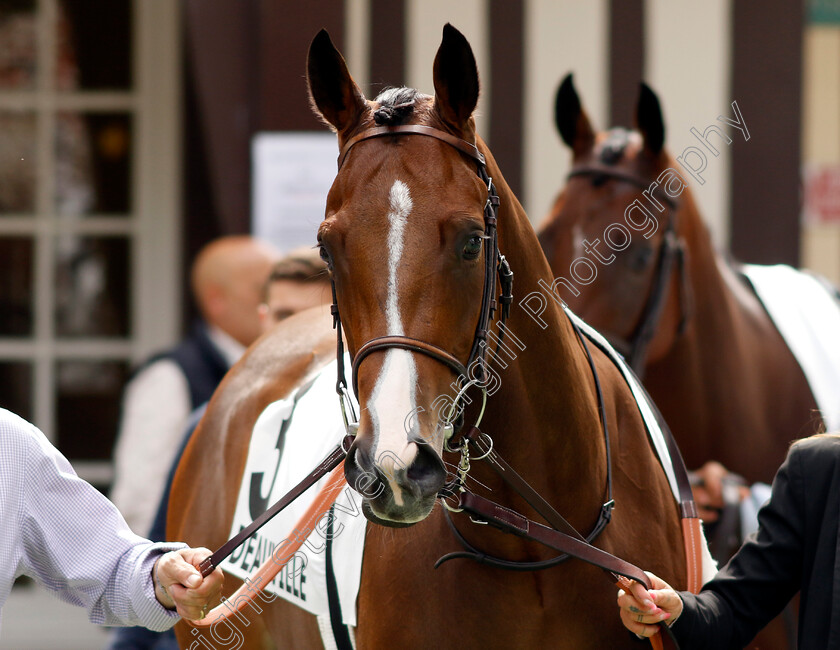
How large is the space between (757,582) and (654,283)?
1.40m

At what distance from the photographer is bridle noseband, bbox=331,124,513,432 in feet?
5.12

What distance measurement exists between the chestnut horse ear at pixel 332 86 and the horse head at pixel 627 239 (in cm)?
130

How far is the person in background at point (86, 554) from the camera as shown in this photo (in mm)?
1721

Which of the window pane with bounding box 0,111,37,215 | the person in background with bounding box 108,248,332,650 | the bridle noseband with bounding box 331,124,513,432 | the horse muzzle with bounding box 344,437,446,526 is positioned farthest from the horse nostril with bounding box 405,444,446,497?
the window pane with bounding box 0,111,37,215

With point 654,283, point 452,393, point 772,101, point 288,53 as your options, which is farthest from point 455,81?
point 772,101

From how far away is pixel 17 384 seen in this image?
5.49 meters

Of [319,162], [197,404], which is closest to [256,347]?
[197,404]

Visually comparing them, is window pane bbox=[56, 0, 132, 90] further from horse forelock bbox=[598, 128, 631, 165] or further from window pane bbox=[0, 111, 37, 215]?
horse forelock bbox=[598, 128, 631, 165]

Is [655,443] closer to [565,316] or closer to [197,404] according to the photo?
[565,316]

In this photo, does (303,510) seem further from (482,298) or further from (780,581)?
(780,581)

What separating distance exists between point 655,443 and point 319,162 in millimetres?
3103

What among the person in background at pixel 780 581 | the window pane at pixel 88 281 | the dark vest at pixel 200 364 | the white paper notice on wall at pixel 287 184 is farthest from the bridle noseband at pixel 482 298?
the window pane at pixel 88 281

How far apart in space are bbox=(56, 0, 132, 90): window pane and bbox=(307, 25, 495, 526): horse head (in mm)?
4069

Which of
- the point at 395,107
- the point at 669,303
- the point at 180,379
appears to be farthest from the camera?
the point at 180,379
